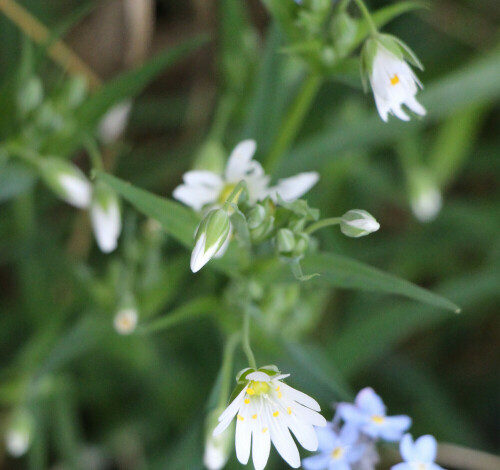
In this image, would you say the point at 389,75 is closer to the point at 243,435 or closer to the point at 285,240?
the point at 285,240

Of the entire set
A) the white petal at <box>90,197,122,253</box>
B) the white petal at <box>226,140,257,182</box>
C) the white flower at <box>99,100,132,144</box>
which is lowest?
the white petal at <box>90,197,122,253</box>

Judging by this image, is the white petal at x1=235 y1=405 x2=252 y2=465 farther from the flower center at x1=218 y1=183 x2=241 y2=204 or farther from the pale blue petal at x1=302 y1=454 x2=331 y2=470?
the flower center at x1=218 y1=183 x2=241 y2=204

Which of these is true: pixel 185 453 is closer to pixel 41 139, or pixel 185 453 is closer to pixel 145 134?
pixel 41 139

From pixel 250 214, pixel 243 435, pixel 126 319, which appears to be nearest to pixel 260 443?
pixel 243 435

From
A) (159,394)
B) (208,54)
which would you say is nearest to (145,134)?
(208,54)

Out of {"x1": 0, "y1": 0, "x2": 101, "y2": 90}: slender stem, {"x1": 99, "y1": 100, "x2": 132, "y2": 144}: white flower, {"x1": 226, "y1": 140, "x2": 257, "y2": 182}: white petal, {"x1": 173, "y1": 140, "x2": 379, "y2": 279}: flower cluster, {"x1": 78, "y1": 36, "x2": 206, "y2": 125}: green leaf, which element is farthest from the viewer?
{"x1": 99, "y1": 100, "x2": 132, "y2": 144}: white flower

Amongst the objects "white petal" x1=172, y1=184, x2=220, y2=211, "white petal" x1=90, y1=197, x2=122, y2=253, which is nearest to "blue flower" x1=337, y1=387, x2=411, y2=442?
"white petal" x1=172, y1=184, x2=220, y2=211
